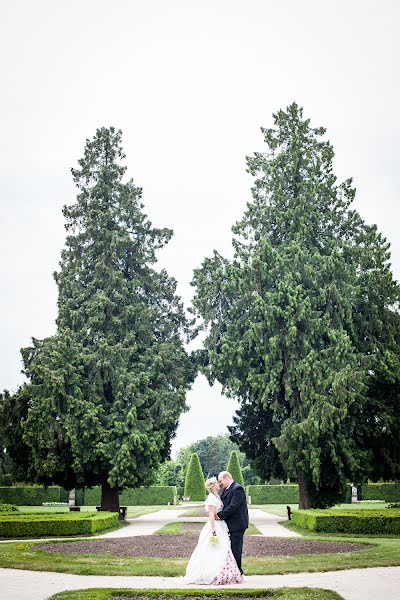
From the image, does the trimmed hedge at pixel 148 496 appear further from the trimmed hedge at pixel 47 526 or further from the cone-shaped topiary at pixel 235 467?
the trimmed hedge at pixel 47 526

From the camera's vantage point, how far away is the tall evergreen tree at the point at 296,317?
26.7 m

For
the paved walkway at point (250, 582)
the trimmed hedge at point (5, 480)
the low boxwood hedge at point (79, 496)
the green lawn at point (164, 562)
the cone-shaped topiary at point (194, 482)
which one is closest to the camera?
the paved walkway at point (250, 582)

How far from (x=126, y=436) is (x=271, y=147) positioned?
14.4 m

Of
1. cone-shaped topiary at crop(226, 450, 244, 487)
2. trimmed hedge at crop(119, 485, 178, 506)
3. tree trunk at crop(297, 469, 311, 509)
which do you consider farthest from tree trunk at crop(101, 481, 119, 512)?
cone-shaped topiary at crop(226, 450, 244, 487)

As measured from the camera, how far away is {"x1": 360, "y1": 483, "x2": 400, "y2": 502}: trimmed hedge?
46.6m

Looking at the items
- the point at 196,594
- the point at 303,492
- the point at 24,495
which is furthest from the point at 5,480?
the point at 196,594

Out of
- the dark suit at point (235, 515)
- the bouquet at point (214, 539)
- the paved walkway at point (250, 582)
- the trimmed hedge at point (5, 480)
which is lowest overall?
the paved walkway at point (250, 582)

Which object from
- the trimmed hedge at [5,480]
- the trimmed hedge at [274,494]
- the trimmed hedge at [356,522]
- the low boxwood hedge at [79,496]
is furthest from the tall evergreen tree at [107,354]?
the trimmed hedge at [274,494]

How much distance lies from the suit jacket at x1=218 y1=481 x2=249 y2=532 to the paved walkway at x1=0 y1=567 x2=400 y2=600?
0.83 meters

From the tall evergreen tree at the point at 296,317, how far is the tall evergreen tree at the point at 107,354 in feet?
7.17

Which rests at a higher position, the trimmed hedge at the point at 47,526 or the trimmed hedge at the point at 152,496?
the trimmed hedge at the point at 152,496

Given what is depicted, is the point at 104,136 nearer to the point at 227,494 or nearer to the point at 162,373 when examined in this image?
the point at 162,373

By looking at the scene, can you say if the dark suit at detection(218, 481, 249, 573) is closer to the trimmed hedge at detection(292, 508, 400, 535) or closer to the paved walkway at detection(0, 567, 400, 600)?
the paved walkway at detection(0, 567, 400, 600)

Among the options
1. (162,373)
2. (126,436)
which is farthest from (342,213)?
(126,436)
